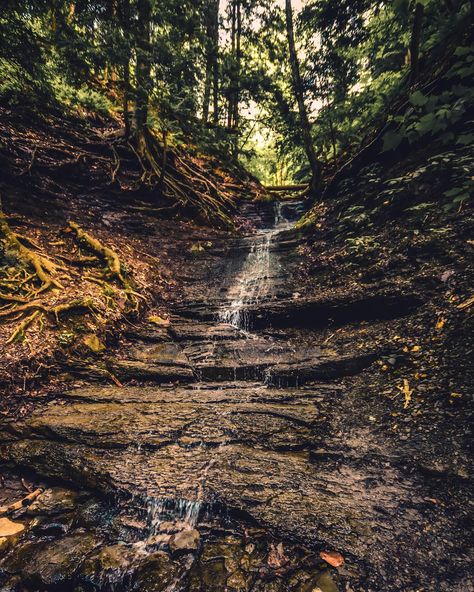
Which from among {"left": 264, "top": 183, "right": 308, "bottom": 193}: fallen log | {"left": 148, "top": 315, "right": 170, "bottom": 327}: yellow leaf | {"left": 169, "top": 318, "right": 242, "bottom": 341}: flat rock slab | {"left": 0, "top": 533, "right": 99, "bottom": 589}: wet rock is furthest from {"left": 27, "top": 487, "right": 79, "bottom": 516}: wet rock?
{"left": 264, "top": 183, "right": 308, "bottom": 193}: fallen log

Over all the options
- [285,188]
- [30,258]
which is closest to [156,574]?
[30,258]

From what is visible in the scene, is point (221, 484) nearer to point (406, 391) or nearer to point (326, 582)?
point (326, 582)

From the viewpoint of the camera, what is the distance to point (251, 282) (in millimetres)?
7793

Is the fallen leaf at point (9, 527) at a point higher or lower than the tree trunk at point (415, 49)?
lower

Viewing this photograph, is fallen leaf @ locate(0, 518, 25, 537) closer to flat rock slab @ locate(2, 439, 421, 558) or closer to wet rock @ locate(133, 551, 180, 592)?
flat rock slab @ locate(2, 439, 421, 558)

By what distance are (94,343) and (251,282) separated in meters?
4.09

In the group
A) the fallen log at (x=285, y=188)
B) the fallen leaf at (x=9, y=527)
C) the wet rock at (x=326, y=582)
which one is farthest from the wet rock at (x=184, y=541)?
the fallen log at (x=285, y=188)

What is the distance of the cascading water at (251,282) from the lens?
6441 mm

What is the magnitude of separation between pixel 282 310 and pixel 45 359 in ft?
13.2

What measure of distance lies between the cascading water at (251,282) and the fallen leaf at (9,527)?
427cm

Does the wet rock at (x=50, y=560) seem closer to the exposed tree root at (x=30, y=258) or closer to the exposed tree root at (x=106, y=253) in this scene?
the exposed tree root at (x=30, y=258)

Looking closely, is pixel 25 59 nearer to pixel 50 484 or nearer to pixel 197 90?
pixel 197 90

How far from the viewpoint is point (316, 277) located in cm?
679

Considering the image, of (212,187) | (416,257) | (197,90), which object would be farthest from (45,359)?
(212,187)
